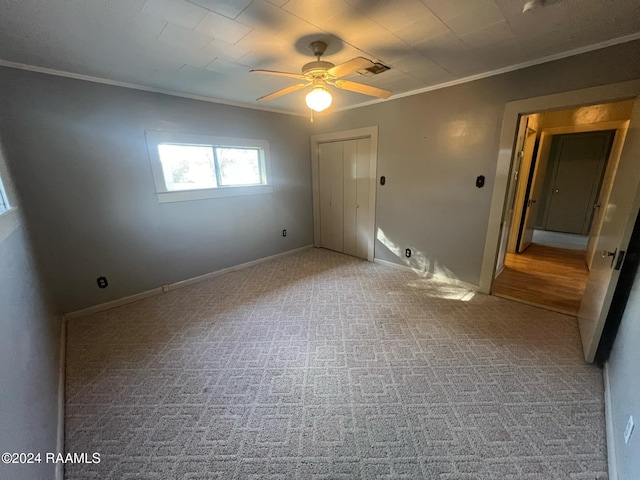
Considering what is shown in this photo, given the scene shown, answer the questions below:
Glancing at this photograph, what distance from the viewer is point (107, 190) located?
2564 millimetres

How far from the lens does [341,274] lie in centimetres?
358

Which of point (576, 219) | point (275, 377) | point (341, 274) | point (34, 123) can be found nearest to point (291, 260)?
point (341, 274)

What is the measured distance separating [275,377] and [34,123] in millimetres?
2964

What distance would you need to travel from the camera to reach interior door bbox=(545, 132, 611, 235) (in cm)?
520

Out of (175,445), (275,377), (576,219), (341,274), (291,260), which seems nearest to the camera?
(175,445)

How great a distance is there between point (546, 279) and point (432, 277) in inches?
57.7

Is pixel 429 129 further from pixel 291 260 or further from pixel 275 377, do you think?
pixel 275 377

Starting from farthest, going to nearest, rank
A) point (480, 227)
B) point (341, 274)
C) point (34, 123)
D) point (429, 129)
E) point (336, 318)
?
point (341, 274)
point (429, 129)
point (480, 227)
point (336, 318)
point (34, 123)

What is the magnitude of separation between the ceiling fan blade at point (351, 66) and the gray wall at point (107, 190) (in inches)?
83.2

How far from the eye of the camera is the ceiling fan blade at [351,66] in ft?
4.79

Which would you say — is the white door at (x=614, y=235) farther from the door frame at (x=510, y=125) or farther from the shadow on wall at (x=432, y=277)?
the shadow on wall at (x=432, y=277)

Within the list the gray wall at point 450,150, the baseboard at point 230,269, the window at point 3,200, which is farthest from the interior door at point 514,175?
the window at point 3,200

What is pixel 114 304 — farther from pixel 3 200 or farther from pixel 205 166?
pixel 205 166

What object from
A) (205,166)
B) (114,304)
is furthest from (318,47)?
(114,304)
